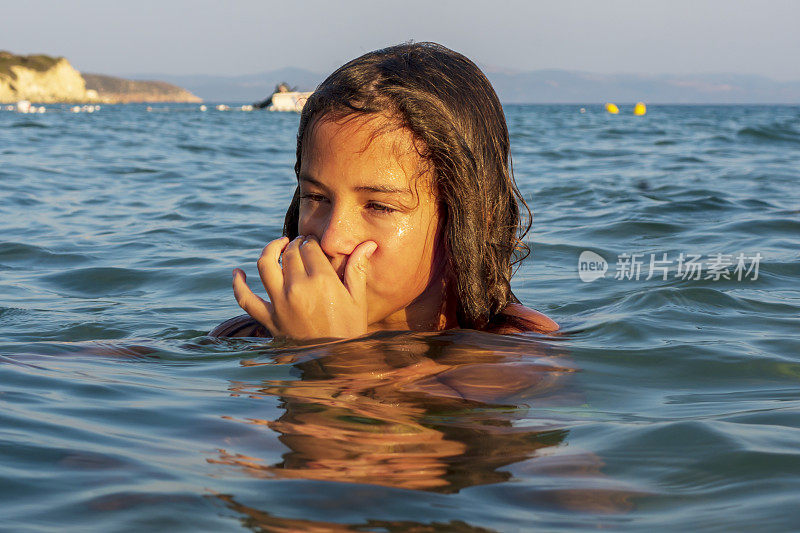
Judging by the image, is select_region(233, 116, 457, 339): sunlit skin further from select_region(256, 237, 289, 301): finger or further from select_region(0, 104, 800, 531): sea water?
select_region(0, 104, 800, 531): sea water

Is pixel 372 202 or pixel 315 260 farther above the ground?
pixel 372 202

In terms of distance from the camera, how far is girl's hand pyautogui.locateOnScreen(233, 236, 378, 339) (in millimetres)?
2828

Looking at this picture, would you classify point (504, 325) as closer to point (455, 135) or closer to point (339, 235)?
point (455, 135)

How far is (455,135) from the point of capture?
3021mm

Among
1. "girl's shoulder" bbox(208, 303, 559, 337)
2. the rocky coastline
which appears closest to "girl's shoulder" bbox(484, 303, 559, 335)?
"girl's shoulder" bbox(208, 303, 559, 337)

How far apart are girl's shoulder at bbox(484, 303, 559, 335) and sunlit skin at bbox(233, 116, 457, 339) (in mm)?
548

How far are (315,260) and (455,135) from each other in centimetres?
Answer: 68

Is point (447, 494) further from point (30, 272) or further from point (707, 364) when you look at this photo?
point (30, 272)

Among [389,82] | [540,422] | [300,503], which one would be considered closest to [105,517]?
[300,503]

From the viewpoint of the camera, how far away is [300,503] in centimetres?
165

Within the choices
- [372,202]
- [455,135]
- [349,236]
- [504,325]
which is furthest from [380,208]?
[504,325]

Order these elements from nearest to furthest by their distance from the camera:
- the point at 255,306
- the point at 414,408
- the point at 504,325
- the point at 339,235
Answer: the point at 414,408, the point at 339,235, the point at 255,306, the point at 504,325

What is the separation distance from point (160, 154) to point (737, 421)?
14.4 m

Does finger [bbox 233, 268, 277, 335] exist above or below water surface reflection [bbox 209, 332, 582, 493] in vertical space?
above
